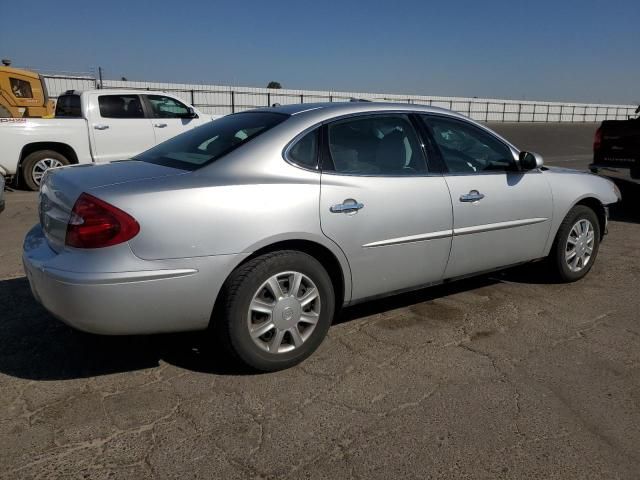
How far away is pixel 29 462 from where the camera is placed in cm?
235

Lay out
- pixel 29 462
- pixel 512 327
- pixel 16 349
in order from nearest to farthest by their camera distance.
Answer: pixel 29 462, pixel 16 349, pixel 512 327

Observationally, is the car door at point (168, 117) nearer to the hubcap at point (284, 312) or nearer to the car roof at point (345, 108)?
the car roof at point (345, 108)

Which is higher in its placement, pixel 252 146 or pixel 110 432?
pixel 252 146

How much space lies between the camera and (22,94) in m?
14.2

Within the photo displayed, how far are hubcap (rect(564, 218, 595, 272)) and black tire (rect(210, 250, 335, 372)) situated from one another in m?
2.59

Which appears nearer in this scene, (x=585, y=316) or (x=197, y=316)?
(x=197, y=316)

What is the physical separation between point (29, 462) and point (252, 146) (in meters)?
1.88

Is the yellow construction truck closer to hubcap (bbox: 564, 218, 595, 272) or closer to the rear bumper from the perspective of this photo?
the rear bumper

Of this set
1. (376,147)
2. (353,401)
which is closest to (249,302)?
(353,401)

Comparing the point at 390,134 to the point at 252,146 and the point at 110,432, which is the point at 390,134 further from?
the point at 110,432

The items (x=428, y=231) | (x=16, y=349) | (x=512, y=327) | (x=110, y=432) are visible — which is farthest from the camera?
(x=512, y=327)

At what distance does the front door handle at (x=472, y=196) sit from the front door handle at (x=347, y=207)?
35.5 inches

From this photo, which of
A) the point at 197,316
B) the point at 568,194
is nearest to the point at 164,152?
the point at 197,316

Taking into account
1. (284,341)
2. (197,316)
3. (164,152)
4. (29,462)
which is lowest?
(29,462)
